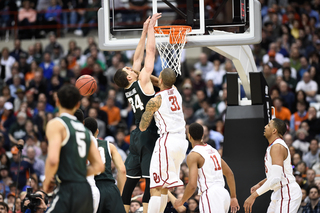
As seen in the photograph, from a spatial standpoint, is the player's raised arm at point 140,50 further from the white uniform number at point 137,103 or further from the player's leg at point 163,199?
the player's leg at point 163,199

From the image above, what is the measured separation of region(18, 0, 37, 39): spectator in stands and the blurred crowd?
1.17 meters

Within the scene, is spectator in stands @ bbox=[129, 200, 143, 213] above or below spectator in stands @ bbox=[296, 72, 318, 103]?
below

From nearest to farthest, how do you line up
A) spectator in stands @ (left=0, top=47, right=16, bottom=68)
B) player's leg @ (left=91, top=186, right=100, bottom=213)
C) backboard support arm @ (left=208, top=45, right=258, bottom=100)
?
player's leg @ (left=91, top=186, right=100, bottom=213) < backboard support arm @ (left=208, top=45, right=258, bottom=100) < spectator in stands @ (left=0, top=47, right=16, bottom=68)

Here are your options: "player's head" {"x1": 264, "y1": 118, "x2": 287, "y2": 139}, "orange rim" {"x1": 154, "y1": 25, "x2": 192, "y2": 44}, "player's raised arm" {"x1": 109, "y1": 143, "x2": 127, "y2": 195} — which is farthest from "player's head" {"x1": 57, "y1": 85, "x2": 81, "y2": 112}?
"player's head" {"x1": 264, "y1": 118, "x2": 287, "y2": 139}

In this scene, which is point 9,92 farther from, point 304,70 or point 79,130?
point 79,130

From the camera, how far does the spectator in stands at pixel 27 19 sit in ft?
60.3

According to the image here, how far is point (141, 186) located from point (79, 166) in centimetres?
636

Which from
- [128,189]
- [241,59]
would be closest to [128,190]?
[128,189]

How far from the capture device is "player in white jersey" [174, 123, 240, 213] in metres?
6.56

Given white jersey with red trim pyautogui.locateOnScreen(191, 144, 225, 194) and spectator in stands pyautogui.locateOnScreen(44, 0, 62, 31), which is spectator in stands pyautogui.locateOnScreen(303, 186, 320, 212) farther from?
spectator in stands pyautogui.locateOnScreen(44, 0, 62, 31)

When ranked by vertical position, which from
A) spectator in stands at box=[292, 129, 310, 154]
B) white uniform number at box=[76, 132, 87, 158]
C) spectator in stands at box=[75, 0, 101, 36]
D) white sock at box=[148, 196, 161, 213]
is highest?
spectator in stands at box=[75, 0, 101, 36]

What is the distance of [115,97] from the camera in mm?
14445

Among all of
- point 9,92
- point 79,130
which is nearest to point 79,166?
point 79,130

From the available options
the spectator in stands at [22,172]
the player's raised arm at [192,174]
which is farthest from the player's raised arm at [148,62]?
the spectator in stands at [22,172]
